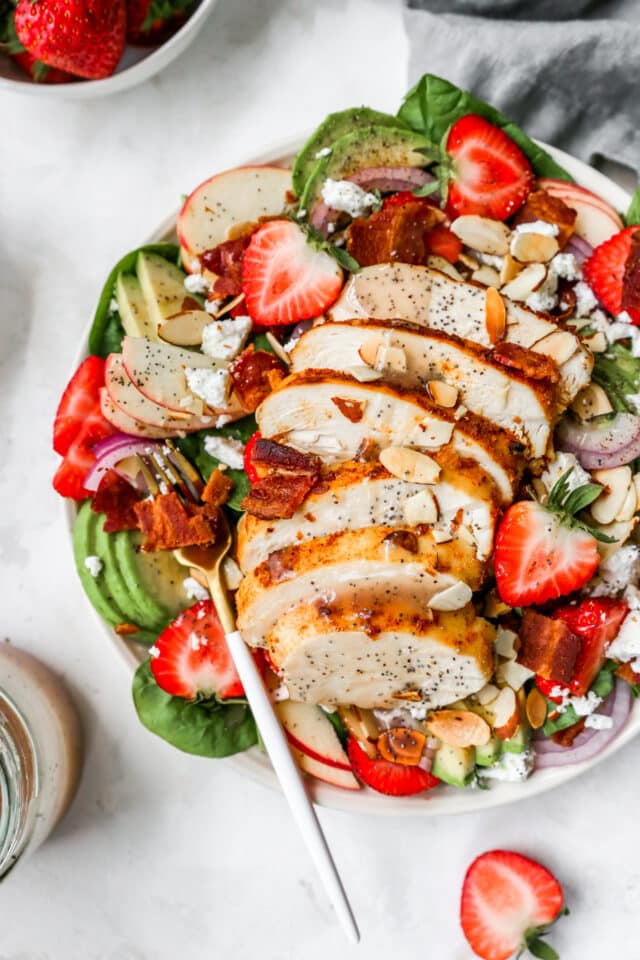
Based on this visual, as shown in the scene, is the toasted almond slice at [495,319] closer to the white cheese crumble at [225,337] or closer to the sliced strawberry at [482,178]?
the sliced strawberry at [482,178]

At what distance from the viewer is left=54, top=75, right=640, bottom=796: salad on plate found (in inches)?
95.2

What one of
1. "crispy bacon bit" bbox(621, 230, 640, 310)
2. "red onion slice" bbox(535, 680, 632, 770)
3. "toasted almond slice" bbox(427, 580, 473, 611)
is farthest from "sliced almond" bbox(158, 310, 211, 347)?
"red onion slice" bbox(535, 680, 632, 770)

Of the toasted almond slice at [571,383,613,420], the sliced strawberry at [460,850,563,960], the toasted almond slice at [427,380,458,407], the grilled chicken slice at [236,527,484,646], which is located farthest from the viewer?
the sliced strawberry at [460,850,563,960]

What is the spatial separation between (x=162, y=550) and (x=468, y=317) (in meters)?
1.09

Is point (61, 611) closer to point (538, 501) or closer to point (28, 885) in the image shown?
point (28, 885)

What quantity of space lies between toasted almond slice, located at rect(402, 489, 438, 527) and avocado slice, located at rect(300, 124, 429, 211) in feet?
3.23

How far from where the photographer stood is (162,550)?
2.84 meters

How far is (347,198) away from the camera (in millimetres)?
2773

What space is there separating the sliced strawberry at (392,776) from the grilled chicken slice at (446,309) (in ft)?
3.72

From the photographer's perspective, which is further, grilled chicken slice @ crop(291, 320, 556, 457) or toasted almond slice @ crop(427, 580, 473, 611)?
grilled chicken slice @ crop(291, 320, 556, 457)

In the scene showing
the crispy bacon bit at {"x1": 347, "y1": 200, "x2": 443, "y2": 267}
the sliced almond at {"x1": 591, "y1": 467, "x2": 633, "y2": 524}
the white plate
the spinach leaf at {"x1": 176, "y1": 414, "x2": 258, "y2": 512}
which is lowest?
the white plate

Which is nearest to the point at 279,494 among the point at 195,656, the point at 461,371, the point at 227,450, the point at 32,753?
the point at 227,450

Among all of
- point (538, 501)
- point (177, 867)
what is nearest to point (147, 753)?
point (177, 867)

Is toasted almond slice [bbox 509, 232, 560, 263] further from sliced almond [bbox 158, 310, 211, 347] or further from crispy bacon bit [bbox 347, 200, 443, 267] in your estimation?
sliced almond [bbox 158, 310, 211, 347]
